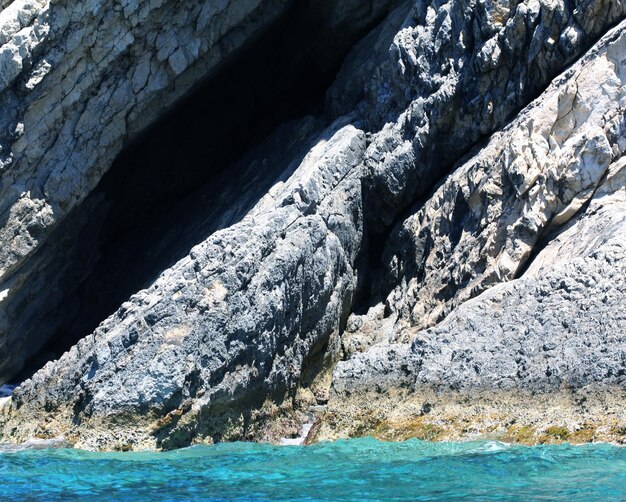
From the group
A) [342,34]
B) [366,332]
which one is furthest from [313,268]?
[342,34]

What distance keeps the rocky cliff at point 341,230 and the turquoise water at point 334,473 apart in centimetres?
64

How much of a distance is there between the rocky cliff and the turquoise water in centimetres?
64

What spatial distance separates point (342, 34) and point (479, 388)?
26.9 feet

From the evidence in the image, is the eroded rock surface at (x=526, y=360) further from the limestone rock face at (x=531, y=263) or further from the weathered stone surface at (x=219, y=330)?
the weathered stone surface at (x=219, y=330)

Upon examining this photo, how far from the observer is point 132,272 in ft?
51.8

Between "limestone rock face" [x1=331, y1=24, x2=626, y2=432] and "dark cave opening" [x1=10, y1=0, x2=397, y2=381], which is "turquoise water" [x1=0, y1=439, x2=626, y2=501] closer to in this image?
"limestone rock face" [x1=331, y1=24, x2=626, y2=432]

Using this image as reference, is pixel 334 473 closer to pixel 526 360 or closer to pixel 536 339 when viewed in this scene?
pixel 526 360

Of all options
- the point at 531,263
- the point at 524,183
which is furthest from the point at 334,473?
the point at 524,183

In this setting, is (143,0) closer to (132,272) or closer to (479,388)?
(132,272)

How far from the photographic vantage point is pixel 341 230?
13.4 meters

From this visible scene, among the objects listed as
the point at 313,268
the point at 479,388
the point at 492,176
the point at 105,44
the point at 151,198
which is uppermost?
the point at 105,44

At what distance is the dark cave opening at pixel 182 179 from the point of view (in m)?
15.2

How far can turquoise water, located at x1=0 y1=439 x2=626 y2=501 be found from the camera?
7.91 metres

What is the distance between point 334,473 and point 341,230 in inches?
201
